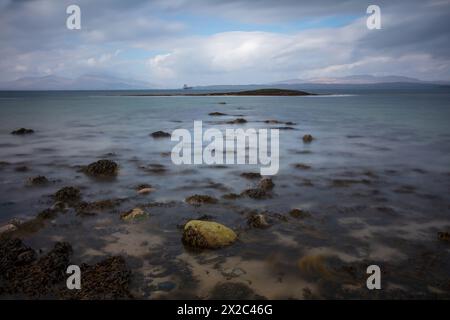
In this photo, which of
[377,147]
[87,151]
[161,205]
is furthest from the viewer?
[377,147]

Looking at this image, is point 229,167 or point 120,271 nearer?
point 120,271

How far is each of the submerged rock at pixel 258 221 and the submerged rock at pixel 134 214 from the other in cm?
366

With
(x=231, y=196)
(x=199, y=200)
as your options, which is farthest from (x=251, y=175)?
(x=199, y=200)

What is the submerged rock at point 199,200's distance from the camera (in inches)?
531

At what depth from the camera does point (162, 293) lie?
7.78 meters

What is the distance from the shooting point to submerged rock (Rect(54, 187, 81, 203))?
13.6 meters

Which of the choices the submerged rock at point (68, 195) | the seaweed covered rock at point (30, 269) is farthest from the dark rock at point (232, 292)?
the submerged rock at point (68, 195)

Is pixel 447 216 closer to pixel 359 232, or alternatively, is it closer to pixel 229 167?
pixel 359 232

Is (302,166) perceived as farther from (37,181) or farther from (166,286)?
(37,181)

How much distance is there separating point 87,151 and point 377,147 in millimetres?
21539

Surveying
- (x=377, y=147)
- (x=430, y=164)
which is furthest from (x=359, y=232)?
(x=377, y=147)

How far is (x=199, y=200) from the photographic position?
13656 mm

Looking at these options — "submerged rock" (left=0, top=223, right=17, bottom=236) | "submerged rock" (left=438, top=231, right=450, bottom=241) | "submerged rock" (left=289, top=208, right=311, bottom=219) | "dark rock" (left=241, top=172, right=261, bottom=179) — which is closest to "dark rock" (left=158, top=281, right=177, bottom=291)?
"submerged rock" (left=289, top=208, right=311, bottom=219)

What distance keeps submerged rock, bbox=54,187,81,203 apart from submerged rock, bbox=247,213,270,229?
23.3 ft
